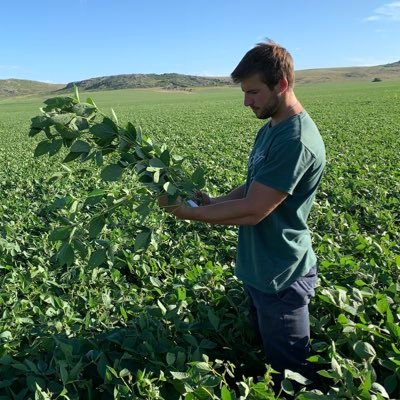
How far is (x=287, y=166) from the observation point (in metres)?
2.16

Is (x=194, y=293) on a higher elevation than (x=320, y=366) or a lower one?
higher

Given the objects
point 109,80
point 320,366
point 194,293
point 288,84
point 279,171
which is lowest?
point 320,366

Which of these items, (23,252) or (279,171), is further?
(23,252)

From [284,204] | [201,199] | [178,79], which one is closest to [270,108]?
[284,204]

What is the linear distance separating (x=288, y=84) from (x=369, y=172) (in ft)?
20.7

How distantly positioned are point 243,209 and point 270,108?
528 mm

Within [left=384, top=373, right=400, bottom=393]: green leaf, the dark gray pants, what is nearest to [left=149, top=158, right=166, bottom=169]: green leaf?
the dark gray pants

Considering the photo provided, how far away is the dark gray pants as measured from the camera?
242cm

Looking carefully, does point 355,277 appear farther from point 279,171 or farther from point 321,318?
point 279,171

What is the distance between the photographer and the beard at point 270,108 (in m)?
2.28

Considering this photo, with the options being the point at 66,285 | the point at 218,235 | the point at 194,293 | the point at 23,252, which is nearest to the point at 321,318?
the point at 194,293

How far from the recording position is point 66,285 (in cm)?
383

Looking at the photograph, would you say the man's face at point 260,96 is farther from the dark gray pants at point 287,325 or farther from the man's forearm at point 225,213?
the dark gray pants at point 287,325

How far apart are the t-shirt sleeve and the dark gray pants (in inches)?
22.9
